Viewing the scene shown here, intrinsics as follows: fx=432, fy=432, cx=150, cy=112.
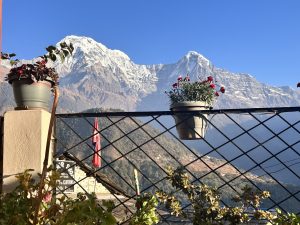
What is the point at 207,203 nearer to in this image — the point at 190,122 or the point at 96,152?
the point at 190,122

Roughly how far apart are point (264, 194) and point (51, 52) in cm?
207

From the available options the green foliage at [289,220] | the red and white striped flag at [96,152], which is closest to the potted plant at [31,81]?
the red and white striped flag at [96,152]

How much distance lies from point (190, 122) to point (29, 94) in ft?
5.07

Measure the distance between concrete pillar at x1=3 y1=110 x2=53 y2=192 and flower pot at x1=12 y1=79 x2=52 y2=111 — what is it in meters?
0.15

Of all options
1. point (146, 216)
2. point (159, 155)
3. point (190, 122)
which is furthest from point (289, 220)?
point (159, 155)

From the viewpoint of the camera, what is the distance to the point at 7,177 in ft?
11.2

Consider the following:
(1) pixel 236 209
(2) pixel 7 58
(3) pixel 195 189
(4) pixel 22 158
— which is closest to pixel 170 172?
(3) pixel 195 189

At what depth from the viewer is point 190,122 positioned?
13.9ft

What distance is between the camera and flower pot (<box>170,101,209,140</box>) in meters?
4.17

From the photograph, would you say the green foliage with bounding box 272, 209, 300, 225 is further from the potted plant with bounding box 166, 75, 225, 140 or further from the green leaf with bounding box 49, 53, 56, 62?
the green leaf with bounding box 49, 53, 56, 62

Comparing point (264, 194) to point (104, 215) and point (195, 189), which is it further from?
point (104, 215)

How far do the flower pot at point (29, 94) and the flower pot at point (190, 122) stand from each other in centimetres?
126

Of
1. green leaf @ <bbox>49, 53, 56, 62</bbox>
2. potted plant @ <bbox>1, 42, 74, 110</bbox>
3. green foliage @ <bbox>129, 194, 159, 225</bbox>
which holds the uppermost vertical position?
green leaf @ <bbox>49, 53, 56, 62</bbox>

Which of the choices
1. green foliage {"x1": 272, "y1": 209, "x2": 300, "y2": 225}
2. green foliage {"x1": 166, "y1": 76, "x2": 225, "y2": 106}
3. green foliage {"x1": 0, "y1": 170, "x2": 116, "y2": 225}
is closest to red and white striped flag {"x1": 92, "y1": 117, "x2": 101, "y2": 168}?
green foliage {"x1": 166, "y1": 76, "x2": 225, "y2": 106}
